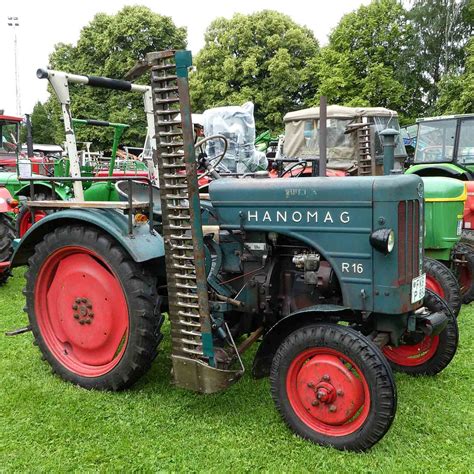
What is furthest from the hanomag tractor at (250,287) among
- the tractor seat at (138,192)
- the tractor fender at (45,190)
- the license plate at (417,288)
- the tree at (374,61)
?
the tree at (374,61)

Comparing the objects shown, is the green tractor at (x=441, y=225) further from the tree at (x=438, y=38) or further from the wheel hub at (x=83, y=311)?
the tree at (x=438, y=38)

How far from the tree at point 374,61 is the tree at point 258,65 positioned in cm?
264

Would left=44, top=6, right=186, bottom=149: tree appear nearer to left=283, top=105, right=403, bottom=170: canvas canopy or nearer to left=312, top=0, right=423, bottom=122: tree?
left=312, top=0, right=423, bottom=122: tree

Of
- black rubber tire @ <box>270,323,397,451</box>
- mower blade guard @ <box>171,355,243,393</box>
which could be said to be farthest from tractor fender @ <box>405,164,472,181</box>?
mower blade guard @ <box>171,355,243,393</box>

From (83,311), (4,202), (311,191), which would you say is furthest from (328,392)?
(4,202)

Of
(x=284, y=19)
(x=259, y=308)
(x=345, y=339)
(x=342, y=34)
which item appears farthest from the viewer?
(x=284, y=19)

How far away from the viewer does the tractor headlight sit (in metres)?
2.51

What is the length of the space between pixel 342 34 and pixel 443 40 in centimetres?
443

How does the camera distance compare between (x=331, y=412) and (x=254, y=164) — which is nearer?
(x=331, y=412)

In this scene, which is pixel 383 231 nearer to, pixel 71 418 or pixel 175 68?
pixel 175 68

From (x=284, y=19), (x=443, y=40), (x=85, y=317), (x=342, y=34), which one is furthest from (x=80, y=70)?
(x=85, y=317)

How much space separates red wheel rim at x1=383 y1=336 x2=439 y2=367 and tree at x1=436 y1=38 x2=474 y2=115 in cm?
1649

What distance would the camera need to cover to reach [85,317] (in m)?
3.25

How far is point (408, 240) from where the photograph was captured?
2684 millimetres
